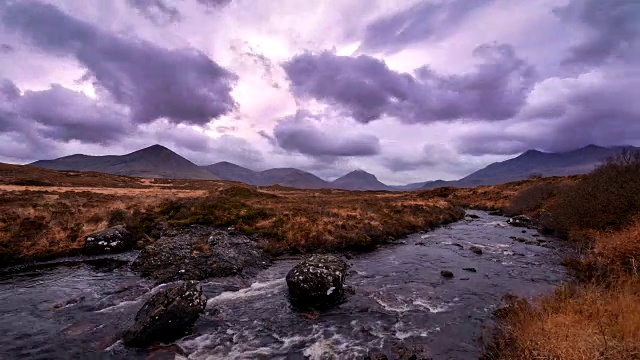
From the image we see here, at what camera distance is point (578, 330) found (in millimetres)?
8352

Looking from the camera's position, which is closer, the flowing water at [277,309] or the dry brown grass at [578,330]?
the dry brown grass at [578,330]

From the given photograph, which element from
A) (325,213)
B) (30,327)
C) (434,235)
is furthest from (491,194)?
(30,327)

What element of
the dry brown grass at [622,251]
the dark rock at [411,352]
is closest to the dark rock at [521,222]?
the dry brown grass at [622,251]

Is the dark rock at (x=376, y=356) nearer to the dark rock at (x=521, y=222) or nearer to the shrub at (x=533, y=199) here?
the dark rock at (x=521, y=222)

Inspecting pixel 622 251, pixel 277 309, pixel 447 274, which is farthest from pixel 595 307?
pixel 277 309

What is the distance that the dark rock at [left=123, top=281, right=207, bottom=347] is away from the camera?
12062 mm

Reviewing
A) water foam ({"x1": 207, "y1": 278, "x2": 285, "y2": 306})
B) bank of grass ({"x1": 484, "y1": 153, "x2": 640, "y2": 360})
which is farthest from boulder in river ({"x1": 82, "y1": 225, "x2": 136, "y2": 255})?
bank of grass ({"x1": 484, "y1": 153, "x2": 640, "y2": 360})

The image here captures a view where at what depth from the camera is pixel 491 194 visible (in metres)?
83.0

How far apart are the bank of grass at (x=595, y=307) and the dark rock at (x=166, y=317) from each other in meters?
11.7

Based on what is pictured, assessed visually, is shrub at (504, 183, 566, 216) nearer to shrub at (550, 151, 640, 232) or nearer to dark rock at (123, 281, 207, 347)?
shrub at (550, 151, 640, 232)

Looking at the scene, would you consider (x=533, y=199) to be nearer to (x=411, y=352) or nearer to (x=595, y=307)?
(x=595, y=307)

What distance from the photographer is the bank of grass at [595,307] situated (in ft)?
25.6

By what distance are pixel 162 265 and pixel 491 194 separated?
83686 millimetres

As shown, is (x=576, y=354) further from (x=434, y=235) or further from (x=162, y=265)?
(x=434, y=235)
